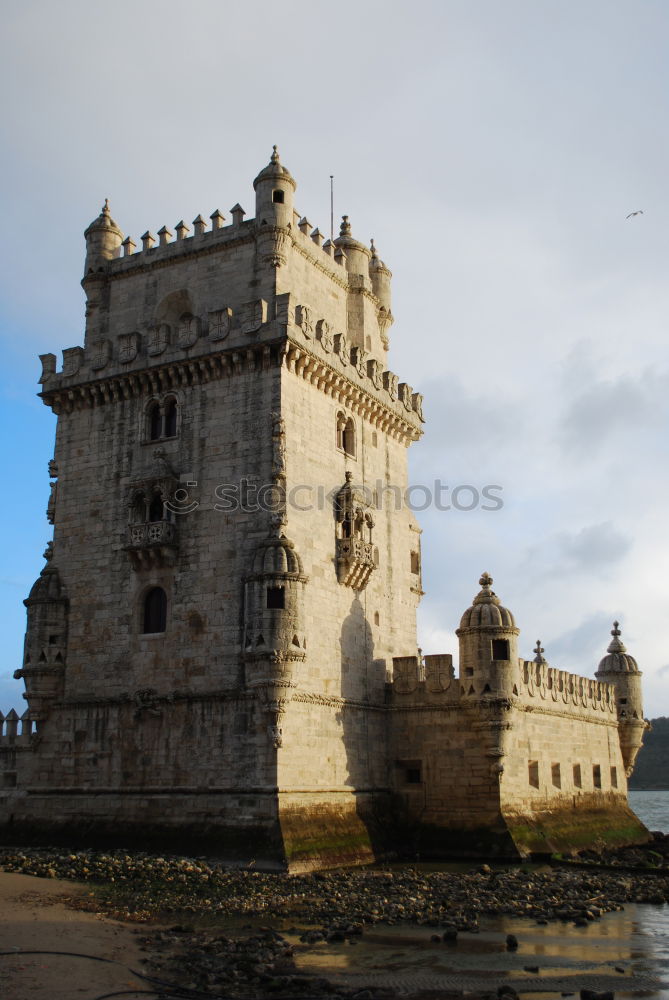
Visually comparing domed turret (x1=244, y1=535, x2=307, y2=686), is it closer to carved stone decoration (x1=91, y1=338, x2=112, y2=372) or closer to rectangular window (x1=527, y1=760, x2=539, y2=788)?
carved stone decoration (x1=91, y1=338, x2=112, y2=372)

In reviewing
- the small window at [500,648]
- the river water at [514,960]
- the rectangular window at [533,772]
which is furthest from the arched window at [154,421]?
the river water at [514,960]

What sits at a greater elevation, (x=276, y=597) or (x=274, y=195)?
(x=274, y=195)

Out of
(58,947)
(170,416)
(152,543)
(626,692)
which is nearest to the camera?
(58,947)

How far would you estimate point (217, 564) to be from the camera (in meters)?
30.4

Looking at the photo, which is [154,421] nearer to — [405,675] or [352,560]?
[352,560]

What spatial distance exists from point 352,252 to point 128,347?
10.3 metres

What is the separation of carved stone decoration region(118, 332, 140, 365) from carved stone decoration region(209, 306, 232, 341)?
3.03 metres

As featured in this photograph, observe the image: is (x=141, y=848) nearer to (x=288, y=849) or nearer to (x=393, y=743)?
→ (x=288, y=849)

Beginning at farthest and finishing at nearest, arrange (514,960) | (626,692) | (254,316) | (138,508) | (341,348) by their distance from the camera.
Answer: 1. (626,692)
2. (341,348)
3. (138,508)
4. (254,316)
5. (514,960)

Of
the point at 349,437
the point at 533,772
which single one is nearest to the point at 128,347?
the point at 349,437

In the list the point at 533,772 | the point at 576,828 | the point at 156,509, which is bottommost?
the point at 576,828

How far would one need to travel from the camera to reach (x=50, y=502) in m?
34.5

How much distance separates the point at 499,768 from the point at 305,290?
56.3 feet

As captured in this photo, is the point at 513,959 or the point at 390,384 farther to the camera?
the point at 390,384
